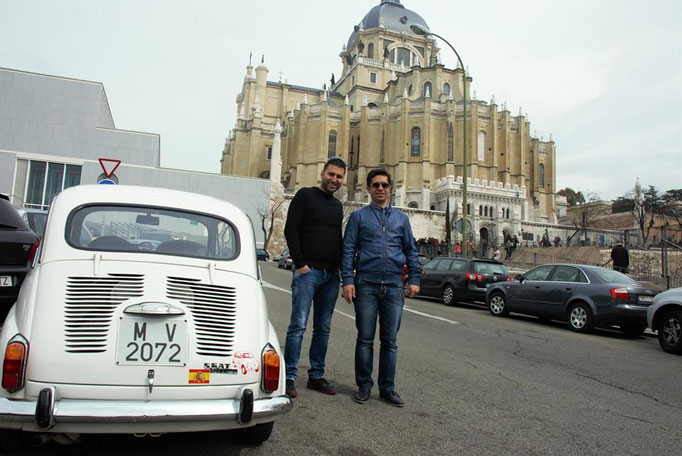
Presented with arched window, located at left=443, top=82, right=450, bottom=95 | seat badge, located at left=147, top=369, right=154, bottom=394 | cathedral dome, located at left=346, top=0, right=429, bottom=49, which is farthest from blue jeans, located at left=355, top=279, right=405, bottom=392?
cathedral dome, located at left=346, top=0, right=429, bottom=49

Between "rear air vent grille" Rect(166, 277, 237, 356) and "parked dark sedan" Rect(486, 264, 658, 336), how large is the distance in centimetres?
848

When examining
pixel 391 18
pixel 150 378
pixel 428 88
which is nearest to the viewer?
pixel 150 378

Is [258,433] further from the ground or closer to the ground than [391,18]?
closer to the ground

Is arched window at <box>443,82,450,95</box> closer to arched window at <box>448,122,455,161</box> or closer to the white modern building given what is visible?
arched window at <box>448,122,455,161</box>

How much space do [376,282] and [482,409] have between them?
140 centimetres

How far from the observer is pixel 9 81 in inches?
1326

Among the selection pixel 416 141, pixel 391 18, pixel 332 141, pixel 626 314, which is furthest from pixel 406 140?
pixel 626 314

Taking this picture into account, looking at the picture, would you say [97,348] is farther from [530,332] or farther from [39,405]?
[530,332]

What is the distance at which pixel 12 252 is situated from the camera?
18.3ft

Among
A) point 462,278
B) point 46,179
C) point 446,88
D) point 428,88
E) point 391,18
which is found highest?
point 391,18

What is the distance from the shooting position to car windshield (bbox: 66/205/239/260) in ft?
10.4

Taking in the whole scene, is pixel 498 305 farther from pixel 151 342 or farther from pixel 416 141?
pixel 416 141

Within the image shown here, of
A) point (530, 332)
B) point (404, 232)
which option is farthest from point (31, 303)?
point (530, 332)

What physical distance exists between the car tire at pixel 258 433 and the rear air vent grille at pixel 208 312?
0.55 m
